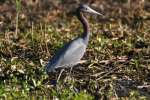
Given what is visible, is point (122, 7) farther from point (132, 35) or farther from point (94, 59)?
point (94, 59)

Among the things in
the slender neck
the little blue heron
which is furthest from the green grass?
the slender neck

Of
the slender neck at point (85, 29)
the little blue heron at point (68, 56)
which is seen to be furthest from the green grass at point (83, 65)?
the slender neck at point (85, 29)

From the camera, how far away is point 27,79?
8.42 m

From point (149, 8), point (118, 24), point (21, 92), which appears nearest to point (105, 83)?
point (21, 92)

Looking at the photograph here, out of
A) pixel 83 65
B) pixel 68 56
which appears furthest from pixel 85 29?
pixel 83 65

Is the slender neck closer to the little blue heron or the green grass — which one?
the little blue heron

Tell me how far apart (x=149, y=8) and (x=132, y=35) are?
2177 mm

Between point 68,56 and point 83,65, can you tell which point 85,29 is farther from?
point 83,65

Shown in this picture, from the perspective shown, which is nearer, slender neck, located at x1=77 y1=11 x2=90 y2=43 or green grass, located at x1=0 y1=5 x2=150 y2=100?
green grass, located at x1=0 y1=5 x2=150 y2=100

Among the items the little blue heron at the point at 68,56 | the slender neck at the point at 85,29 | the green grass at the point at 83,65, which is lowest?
the green grass at the point at 83,65

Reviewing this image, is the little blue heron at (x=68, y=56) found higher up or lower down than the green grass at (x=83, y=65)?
higher up

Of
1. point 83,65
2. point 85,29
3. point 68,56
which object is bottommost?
point 83,65

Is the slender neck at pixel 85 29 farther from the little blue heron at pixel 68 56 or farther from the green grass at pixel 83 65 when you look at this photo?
the green grass at pixel 83 65

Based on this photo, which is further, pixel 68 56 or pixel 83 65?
pixel 83 65
